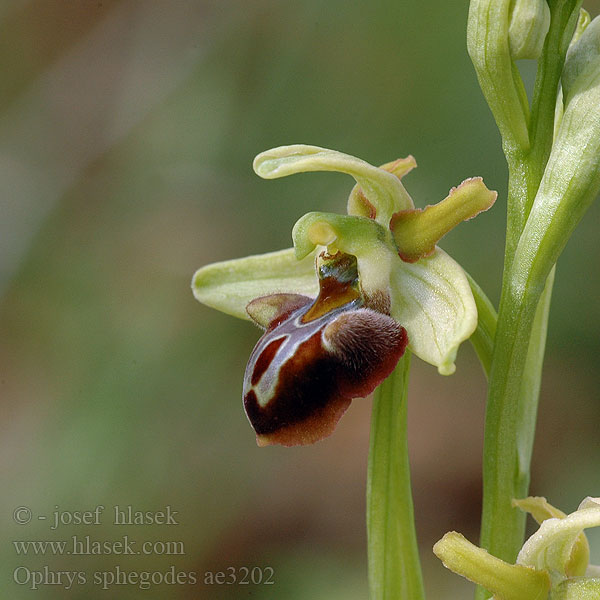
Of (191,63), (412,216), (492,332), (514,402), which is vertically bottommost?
(514,402)

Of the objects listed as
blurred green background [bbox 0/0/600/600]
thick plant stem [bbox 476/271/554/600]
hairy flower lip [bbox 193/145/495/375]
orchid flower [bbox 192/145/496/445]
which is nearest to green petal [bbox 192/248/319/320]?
orchid flower [bbox 192/145/496/445]

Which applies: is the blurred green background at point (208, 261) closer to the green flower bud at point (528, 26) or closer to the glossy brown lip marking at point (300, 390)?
the glossy brown lip marking at point (300, 390)

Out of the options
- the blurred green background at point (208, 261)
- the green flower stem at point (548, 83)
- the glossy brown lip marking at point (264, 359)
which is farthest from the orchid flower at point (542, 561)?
the blurred green background at point (208, 261)

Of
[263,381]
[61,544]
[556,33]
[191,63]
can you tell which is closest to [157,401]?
[61,544]

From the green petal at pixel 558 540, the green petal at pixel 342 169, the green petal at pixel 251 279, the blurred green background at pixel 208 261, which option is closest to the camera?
the green petal at pixel 558 540

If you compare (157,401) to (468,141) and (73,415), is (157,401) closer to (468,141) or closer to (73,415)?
(73,415)

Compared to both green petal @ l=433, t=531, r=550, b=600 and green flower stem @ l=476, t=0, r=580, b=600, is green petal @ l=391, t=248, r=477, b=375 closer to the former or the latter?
green flower stem @ l=476, t=0, r=580, b=600
